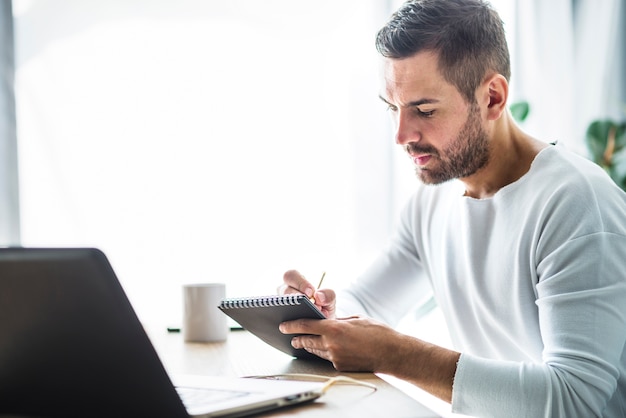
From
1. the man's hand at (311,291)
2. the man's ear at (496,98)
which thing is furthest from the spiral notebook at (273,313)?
the man's ear at (496,98)

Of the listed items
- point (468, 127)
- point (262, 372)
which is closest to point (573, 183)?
point (468, 127)

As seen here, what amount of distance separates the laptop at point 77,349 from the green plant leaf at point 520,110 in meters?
1.99

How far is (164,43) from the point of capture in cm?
244

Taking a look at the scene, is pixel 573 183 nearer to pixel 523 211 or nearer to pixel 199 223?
pixel 523 211

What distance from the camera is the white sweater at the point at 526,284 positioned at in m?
1.01

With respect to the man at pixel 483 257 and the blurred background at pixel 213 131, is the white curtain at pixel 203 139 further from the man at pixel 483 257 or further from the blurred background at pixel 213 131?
the man at pixel 483 257

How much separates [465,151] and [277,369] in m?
0.59

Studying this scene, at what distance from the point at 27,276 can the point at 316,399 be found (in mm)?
347

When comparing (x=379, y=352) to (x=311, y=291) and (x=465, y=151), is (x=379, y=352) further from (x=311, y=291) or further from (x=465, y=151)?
(x=465, y=151)

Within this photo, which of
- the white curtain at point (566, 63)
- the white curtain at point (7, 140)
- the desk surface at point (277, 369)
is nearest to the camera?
the desk surface at point (277, 369)

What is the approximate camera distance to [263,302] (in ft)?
3.36

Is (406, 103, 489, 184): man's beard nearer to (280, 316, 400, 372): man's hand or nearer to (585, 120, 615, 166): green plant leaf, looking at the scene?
(280, 316, 400, 372): man's hand

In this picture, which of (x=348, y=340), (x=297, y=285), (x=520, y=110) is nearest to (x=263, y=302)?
(x=348, y=340)

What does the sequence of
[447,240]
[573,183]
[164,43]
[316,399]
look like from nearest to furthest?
1. [316,399]
2. [573,183]
3. [447,240]
4. [164,43]
